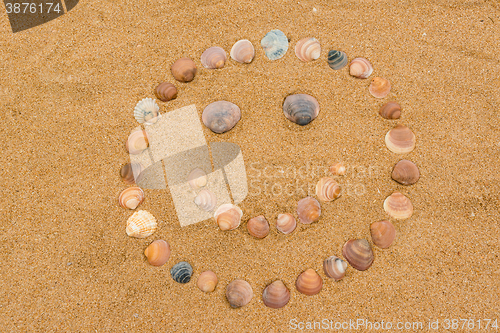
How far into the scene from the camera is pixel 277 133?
2691 millimetres

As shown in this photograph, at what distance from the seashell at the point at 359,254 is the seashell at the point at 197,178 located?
4.60 ft

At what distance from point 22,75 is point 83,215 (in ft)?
4.71

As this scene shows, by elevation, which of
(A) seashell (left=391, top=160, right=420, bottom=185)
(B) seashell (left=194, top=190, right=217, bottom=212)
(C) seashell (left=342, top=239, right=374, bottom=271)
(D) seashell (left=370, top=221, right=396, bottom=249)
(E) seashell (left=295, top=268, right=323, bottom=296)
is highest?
Result: (A) seashell (left=391, top=160, right=420, bottom=185)

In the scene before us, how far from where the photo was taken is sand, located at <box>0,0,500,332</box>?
2.60 meters

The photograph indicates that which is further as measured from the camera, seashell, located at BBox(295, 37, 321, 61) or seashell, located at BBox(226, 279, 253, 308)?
seashell, located at BBox(295, 37, 321, 61)

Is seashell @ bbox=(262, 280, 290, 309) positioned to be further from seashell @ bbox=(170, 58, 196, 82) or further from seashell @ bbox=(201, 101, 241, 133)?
seashell @ bbox=(170, 58, 196, 82)

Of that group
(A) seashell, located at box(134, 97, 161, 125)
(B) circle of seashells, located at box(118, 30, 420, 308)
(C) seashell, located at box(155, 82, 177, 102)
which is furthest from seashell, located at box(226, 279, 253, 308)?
(C) seashell, located at box(155, 82, 177, 102)

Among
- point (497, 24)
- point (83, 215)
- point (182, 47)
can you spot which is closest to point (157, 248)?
point (83, 215)

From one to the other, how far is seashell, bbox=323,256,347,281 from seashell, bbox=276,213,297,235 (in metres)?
0.44

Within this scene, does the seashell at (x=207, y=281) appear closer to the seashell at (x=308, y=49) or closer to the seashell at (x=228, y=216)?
the seashell at (x=228, y=216)

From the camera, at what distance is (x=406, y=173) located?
2.58 meters

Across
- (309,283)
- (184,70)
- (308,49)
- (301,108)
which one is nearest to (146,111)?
(184,70)

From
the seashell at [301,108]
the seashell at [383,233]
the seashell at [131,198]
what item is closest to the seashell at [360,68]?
the seashell at [301,108]

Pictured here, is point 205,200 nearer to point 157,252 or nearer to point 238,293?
point 157,252
